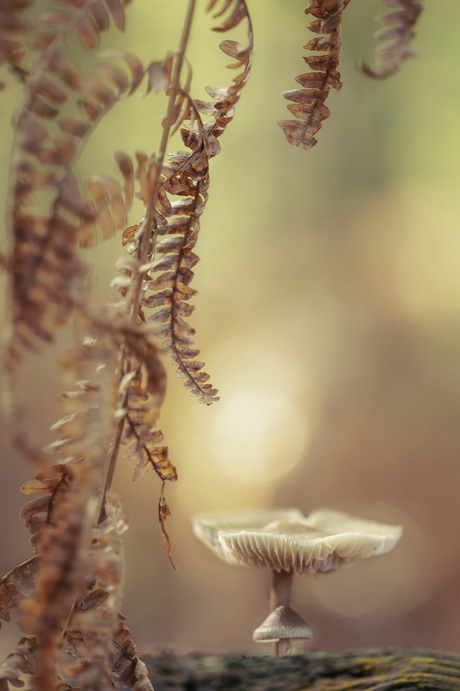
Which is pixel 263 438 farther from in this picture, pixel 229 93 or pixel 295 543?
pixel 229 93

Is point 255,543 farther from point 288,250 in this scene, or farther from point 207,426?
point 288,250

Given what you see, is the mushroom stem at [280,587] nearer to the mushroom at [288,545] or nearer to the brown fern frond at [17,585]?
the mushroom at [288,545]

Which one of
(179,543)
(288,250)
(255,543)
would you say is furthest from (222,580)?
(255,543)

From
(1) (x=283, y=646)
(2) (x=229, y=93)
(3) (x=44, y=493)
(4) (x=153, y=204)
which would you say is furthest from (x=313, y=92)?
(1) (x=283, y=646)

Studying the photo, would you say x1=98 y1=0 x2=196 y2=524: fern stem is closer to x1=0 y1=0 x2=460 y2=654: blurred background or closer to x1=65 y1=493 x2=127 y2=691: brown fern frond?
x1=65 y1=493 x2=127 y2=691: brown fern frond

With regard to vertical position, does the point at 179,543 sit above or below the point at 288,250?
below

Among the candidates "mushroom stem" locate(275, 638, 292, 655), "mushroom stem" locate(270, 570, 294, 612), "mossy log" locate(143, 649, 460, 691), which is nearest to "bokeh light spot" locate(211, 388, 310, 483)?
"mushroom stem" locate(270, 570, 294, 612)
